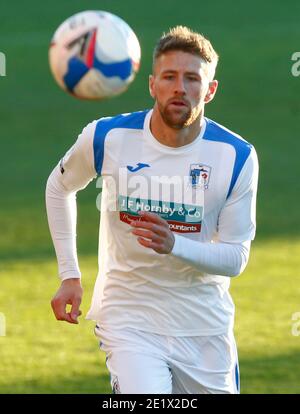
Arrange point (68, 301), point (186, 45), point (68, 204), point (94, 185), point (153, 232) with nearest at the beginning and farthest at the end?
point (153, 232) < point (186, 45) < point (68, 301) < point (68, 204) < point (94, 185)

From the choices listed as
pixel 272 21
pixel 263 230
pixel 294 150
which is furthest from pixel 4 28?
pixel 263 230

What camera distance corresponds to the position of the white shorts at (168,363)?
26.0ft

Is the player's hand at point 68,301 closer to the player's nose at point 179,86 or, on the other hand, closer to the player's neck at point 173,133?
the player's neck at point 173,133

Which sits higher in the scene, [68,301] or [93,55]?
[93,55]

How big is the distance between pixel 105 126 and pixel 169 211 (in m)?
0.71

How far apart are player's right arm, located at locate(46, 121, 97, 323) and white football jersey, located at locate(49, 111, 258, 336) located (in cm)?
3

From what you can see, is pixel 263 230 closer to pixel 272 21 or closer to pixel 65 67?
pixel 65 67

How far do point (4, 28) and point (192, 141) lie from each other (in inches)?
1162

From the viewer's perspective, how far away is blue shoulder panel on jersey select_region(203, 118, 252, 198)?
8.26 metres

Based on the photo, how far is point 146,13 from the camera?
3875cm

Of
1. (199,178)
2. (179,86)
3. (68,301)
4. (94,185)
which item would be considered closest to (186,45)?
(179,86)

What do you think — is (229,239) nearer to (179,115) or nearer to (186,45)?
(179,115)

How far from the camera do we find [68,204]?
8.73 metres

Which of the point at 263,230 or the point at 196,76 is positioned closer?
the point at 196,76
